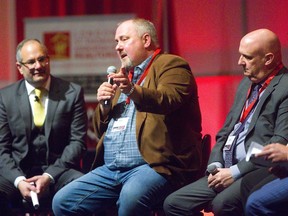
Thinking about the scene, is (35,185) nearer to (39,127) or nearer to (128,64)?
(39,127)

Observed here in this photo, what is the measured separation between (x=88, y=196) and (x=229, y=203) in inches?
34.5

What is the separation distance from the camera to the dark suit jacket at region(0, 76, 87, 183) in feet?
15.8

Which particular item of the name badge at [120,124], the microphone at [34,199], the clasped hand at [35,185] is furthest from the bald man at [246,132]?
the clasped hand at [35,185]

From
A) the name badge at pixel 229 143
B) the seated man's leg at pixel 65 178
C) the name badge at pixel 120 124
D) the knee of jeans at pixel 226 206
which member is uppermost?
the name badge at pixel 120 124

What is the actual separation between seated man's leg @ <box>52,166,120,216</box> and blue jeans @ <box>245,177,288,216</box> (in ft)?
3.01

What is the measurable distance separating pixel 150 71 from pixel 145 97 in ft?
1.28

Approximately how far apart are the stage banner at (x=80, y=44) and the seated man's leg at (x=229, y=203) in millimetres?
2959

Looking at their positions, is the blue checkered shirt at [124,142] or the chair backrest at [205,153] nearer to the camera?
the blue checkered shirt at [124,142]

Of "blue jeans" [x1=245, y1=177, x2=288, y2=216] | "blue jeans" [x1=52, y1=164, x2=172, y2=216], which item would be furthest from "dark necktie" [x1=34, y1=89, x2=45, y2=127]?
"blue jeans" [x1=245, y1=177, x2=288, y2=216]

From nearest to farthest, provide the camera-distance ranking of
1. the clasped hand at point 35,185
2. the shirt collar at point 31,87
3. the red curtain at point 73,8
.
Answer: the clasped hand at point 35,185 < the shirt collar at point 31,87 < the red curtain at point 73,8

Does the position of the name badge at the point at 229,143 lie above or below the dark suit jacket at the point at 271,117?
below

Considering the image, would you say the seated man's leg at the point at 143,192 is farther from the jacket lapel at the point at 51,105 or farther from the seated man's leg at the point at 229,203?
the jacket lapel at the point at 51,105

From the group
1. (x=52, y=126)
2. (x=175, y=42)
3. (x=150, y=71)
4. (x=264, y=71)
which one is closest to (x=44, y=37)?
(x=175, y=42)

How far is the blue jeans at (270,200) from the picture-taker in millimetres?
3613
